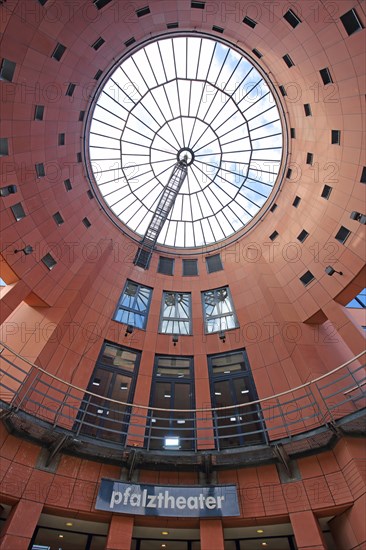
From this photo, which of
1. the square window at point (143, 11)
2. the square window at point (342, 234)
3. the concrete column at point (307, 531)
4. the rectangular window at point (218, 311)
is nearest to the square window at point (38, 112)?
the square window at point (143, 11)

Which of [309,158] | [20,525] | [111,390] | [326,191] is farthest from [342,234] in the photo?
[20,525]

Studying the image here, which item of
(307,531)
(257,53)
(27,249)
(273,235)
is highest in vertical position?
(257,53)

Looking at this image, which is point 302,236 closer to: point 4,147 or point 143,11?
point 143,11

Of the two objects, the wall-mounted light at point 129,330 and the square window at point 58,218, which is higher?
the square window at point 58,218

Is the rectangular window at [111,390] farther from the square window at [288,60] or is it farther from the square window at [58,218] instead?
the square window at [288,60]

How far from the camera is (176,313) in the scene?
2408cm

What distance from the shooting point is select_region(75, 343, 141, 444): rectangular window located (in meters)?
16.9

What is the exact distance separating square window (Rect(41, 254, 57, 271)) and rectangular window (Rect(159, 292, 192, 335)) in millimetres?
8260

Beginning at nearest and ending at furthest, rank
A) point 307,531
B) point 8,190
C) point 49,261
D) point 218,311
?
point 307,531 → point 8,190 → point 49,261 → point 218,311

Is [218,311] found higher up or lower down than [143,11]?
lower down

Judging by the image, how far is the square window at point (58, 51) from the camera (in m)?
16.3

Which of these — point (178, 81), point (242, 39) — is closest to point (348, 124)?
point (242, 39)

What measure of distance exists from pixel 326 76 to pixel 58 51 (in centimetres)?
1383

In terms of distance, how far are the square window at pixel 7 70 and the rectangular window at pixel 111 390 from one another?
15062mm
